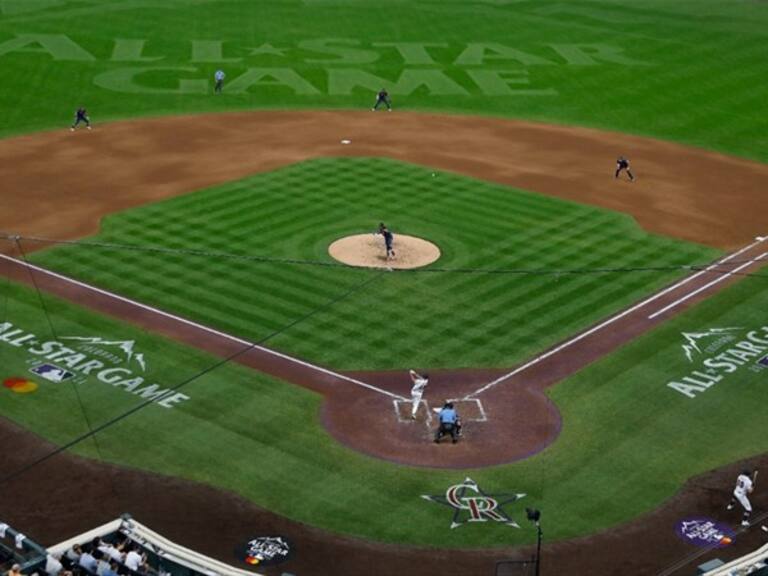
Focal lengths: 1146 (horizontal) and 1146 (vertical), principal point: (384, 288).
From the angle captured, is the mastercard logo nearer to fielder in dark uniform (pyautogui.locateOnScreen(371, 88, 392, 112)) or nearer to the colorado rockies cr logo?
the colorado rockies cr logo

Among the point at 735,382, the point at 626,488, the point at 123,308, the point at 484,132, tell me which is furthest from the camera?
the point at 484,132

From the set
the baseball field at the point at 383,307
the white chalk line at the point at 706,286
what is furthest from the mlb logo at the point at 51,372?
the white chalk line at the point at 706,286

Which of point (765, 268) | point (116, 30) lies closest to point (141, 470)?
point (765, 268)

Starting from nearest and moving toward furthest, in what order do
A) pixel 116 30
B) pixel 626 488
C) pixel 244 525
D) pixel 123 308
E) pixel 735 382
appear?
pixel 244 525, pixel 626 488, pixel 735 382, pixel 123 308, pixel 116 30

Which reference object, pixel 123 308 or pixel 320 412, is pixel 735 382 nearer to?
pixel 320 412

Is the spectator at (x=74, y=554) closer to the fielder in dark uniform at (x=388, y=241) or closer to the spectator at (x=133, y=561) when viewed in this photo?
the spectator at (x=133, y=561)

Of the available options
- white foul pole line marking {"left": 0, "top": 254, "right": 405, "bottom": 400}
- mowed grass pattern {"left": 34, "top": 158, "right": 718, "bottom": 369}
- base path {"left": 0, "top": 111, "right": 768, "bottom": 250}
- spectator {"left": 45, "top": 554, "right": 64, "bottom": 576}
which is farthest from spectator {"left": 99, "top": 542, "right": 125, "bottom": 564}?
base path {"left": 0, "top": 111, "right": 768, "bottom": 250}

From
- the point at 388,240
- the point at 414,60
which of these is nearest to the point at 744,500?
the point at 388,240
